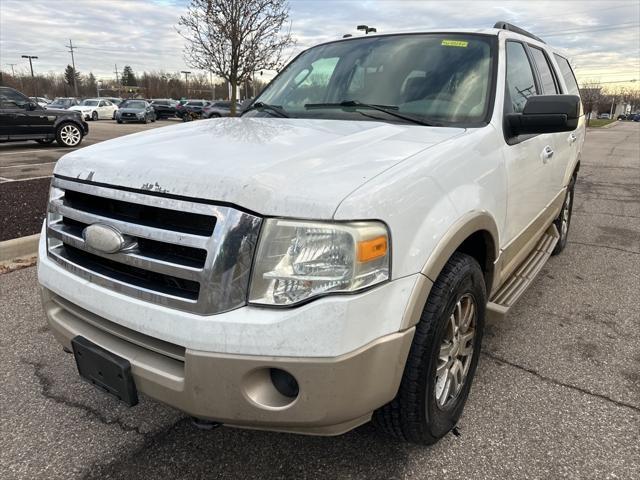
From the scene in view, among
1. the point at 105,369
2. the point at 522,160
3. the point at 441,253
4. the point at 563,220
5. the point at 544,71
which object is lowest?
the point at 563,220

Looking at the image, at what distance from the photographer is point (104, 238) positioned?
1871mm

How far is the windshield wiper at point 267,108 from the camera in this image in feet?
10.2

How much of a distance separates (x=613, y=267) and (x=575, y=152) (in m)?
1.23

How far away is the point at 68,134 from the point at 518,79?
47.2ft

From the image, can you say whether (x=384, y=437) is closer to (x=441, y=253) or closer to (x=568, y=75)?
(x=441, y=253)

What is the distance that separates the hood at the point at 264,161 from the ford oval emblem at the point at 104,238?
0.18 metres

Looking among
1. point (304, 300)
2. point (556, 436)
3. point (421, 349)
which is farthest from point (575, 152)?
point (304, 300)

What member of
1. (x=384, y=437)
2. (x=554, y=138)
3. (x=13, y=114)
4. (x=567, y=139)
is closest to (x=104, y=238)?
(x=384, y=437)

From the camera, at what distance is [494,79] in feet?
9.16

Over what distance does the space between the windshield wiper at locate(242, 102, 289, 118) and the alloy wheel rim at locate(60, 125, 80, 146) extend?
12950 millimetres

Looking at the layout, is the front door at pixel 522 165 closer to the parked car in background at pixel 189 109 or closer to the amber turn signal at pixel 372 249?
the amber turn signal at pixel 372 249

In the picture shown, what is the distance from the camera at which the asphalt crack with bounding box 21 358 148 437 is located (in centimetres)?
245

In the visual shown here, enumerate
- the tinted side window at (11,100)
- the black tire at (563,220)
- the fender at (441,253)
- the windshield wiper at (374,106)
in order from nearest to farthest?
the fender at (441,253) < the windshield wiper at (374,106) < the black tire at (563,220) < the tinted side window at (11,100)

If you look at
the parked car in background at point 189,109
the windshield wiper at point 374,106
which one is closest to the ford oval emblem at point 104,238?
the windshield wiper at point 374,106
